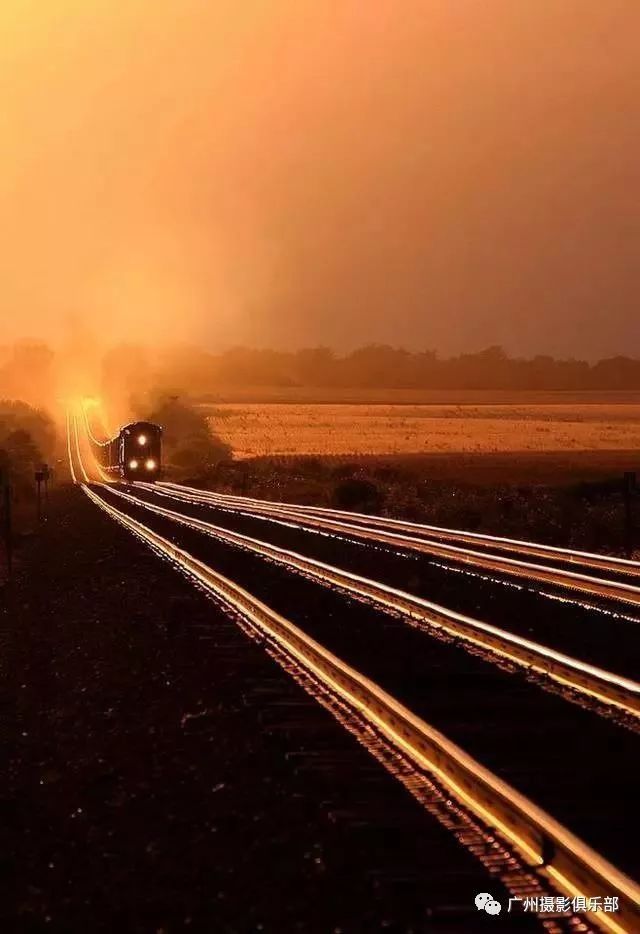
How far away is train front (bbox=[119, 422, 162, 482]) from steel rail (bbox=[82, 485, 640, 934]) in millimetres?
66257

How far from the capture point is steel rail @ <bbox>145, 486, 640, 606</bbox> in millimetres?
16859

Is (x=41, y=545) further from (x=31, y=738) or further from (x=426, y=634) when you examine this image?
(x=31, y=738)

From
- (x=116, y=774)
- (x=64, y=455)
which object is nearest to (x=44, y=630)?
(x=116, y=774)

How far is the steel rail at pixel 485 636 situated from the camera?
33.2 feet


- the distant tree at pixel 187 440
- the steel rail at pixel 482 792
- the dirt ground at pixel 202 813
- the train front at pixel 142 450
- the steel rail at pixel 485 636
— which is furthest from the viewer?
the distant tree at pixel 187 440

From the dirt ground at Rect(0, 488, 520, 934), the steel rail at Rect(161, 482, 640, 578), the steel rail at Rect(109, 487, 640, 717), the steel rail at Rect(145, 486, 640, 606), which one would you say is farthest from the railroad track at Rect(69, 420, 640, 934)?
the steel rail at Rect(161, 482, 640, 578)

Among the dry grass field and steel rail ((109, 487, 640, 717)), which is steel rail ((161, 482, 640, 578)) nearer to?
steel rail ((109, 487, 640, 717))

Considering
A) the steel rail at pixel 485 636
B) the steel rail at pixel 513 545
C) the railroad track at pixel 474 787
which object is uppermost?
the railroad track at pixel 474 787

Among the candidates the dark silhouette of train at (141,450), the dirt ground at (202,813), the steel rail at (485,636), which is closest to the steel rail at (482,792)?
the dirt ground at (202,813)

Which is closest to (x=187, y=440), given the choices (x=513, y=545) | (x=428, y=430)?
(x=428, y=430)

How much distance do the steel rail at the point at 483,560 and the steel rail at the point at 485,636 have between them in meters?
2.38

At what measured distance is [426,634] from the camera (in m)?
13.8

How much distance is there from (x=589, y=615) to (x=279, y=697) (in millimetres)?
5757

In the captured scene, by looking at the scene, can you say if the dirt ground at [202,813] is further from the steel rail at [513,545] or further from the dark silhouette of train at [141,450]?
the dark silhouette of train at [141,450]
